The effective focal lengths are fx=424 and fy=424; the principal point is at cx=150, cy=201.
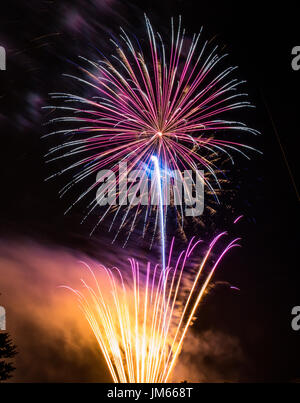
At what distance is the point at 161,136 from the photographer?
15.4 metres

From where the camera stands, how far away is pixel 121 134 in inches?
613
